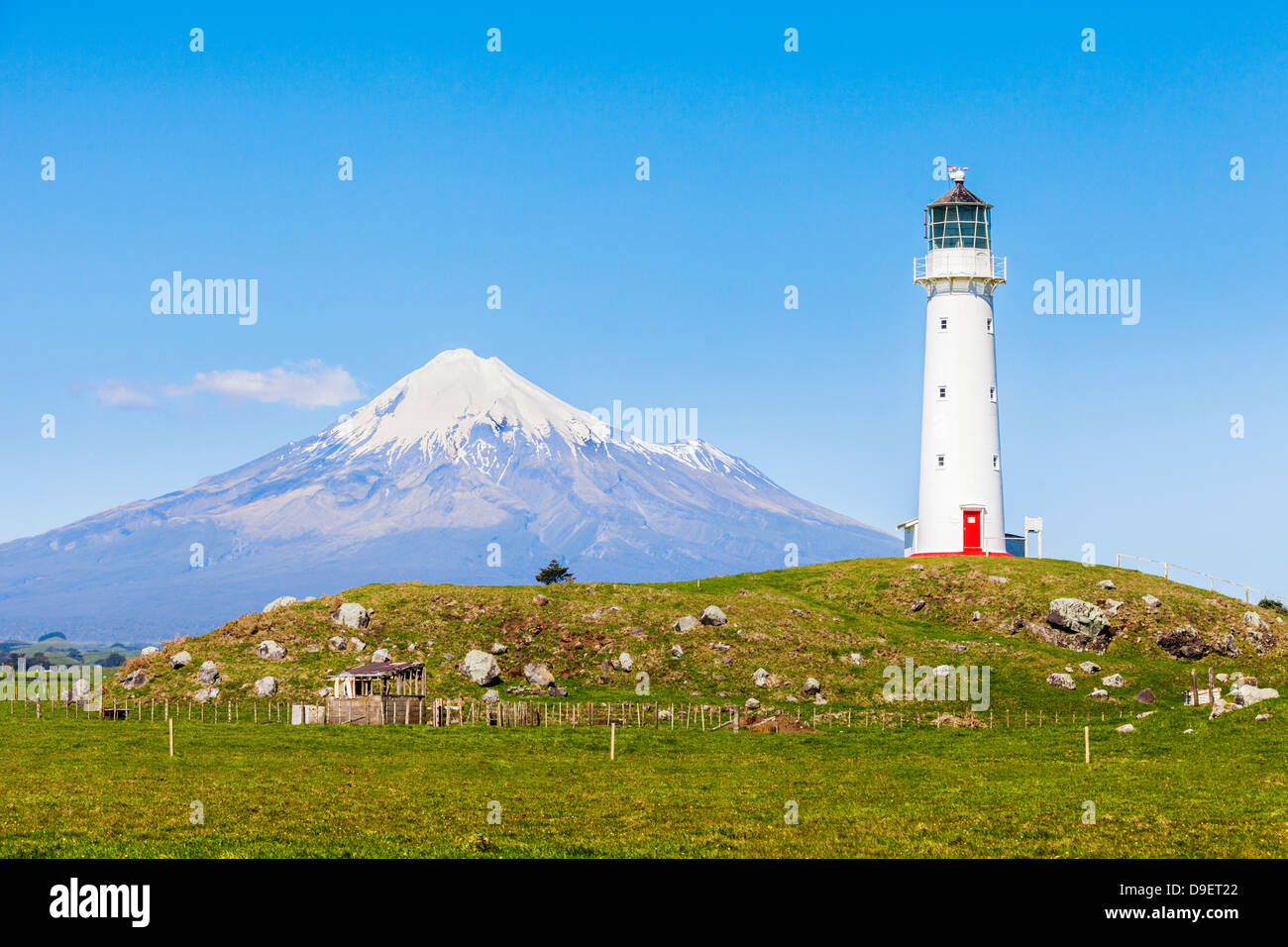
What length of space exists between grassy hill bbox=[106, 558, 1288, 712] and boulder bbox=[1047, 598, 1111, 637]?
4.75ft

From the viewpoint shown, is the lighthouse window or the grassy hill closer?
the grassy hill

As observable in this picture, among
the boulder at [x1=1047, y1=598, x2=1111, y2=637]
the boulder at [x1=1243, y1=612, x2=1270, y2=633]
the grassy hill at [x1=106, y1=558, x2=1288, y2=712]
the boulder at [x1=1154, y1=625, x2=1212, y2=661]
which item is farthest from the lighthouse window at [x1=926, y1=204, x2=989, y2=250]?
the boulder at [x1=1154, y1=625, x2=1212, y2=661]

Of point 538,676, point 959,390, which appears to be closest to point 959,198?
point 959,390

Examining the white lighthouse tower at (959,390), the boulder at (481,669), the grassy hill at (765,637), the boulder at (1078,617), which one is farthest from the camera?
the white lighthouse tower at (959,390)

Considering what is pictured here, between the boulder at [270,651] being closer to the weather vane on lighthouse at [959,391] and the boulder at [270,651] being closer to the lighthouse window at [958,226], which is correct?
the weather vane on lighthouse at [959,391]

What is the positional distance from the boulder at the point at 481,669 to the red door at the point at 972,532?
41.8 m

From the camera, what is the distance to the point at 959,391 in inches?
4126

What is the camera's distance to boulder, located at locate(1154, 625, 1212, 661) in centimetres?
8669

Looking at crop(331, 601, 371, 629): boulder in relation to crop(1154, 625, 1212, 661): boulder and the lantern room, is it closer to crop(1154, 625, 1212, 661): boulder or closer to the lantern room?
crop(1154, 625, 1212, 661): boulder

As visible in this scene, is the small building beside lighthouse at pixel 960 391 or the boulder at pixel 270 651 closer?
the boulder at pixel 270 651

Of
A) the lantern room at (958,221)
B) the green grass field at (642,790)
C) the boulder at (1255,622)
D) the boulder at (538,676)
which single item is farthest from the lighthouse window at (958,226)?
the green grass field at (642,790)

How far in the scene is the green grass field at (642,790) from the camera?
30719 millimetres
